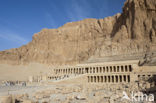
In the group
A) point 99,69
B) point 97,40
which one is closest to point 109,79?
point 99,69

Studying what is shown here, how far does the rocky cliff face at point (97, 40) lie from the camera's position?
186ft

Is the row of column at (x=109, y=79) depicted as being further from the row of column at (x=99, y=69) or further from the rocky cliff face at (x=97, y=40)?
the rocky cliff face at (x=97, y=40)

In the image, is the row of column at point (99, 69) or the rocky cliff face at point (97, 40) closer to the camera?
the row of column at point (99, 69)

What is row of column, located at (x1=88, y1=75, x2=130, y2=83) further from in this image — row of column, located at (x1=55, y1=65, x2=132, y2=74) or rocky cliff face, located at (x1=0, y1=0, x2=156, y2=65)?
rocky cliff face, located at (x1=0, y1=0, x2=156, y2=65)

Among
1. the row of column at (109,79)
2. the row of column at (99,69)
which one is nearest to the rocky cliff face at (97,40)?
the row of column at (99,69)

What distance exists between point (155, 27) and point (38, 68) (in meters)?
58.1

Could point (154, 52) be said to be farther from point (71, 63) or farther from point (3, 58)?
point (3, 58)

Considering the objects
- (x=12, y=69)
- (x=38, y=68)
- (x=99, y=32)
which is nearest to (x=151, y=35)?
(x=99, y=32)

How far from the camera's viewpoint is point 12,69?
82.0 m

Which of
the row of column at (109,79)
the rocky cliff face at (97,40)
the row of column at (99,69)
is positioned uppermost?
the rocky cliff face at (97,40)

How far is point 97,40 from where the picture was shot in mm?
Answer: 79250

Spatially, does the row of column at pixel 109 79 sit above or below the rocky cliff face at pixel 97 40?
below

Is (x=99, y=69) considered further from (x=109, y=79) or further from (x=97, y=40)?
(x=97, y=40)

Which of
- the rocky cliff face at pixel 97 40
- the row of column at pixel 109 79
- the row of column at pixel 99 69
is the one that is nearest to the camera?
the row of column at pixel 109 79
